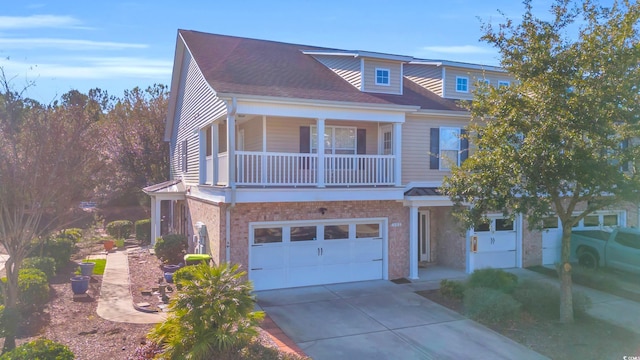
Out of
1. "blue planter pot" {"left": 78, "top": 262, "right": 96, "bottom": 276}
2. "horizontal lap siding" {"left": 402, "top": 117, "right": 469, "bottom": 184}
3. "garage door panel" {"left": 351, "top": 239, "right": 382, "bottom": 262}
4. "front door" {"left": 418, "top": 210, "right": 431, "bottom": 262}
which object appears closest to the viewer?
"blue planter pot" {"left": 78, "top": 262, "right": 96, "bottom": 276}

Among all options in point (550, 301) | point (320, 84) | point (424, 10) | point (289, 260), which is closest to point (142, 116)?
point (320, 84)

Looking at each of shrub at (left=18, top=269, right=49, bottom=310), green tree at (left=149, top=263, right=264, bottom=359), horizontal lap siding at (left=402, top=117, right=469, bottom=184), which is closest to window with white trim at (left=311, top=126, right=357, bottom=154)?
horizontal lap siding at (left=402, top=117, right=469, bottom=184)

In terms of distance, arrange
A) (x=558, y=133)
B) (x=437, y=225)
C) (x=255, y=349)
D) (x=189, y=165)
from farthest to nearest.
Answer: (x=189, y=165) < (x=437, y=225) < (x=558, y=133) < (x=255, y=349)

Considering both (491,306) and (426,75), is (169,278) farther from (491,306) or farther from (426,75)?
(426,75)

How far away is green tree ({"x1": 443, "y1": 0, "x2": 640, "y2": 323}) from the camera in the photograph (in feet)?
29.8

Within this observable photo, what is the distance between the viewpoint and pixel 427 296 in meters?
12.7

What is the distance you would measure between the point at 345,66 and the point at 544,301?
409 inches

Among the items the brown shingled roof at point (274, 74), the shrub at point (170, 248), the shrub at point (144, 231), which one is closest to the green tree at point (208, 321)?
the brown shingled roof at point (274, 74)

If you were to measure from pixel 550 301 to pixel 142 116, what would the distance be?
2601 cm

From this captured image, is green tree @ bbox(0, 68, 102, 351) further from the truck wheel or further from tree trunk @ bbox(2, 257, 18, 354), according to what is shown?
the truck wheel

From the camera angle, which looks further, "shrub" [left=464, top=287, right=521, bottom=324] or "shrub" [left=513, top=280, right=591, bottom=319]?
"shrub" [left=513, top=280, right=591, bottom=319]

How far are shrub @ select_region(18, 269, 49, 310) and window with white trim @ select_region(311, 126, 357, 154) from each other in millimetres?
8549

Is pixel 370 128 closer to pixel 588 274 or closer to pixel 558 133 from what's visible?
pixel 558 133

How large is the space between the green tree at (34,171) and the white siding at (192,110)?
12.3ft
